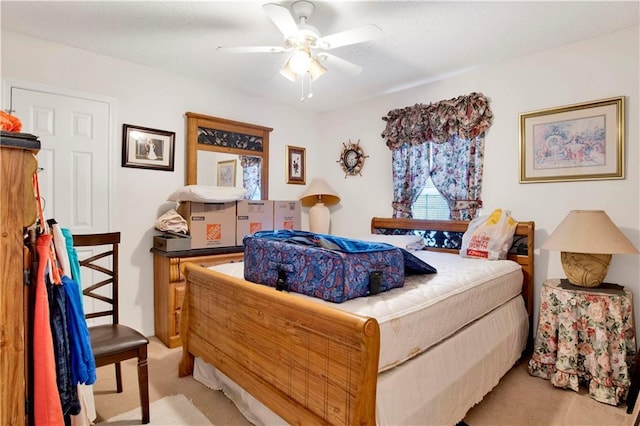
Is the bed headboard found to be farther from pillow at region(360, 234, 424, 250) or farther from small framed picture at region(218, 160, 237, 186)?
small framed picture at region(218, 160, 237, 186)

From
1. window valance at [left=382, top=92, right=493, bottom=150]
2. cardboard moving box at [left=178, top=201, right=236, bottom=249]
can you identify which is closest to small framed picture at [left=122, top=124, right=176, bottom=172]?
cardboard moving box at [left=178, top=201, right=236, bottom=249]

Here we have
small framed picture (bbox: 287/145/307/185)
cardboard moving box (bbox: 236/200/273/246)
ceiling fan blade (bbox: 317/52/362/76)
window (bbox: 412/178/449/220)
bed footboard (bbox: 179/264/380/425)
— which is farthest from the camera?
small framed picture (bbox: 287/145/307/185)

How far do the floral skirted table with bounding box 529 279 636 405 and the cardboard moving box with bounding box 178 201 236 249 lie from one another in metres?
2.69

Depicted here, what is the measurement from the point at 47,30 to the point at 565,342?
172 inches

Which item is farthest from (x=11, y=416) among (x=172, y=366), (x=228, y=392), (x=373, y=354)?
(x=172, y=366)

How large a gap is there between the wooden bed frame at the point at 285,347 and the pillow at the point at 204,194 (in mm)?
857

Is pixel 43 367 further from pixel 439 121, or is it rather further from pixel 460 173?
pixel 439 121

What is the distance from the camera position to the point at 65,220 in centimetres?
278

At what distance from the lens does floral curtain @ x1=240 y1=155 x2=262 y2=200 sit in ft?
12.7

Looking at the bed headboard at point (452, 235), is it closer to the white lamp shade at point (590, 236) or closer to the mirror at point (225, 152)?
the white lamp shade at point (590, 236)

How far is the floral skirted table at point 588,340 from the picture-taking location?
84.7 inches

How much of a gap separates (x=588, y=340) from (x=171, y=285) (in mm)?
3158

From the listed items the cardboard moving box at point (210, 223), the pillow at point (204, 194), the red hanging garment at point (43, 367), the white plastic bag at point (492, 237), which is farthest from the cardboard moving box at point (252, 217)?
the red hanging garment at point (43, 367)

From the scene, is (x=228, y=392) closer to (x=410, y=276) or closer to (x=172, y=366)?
(x=172, y=366)
